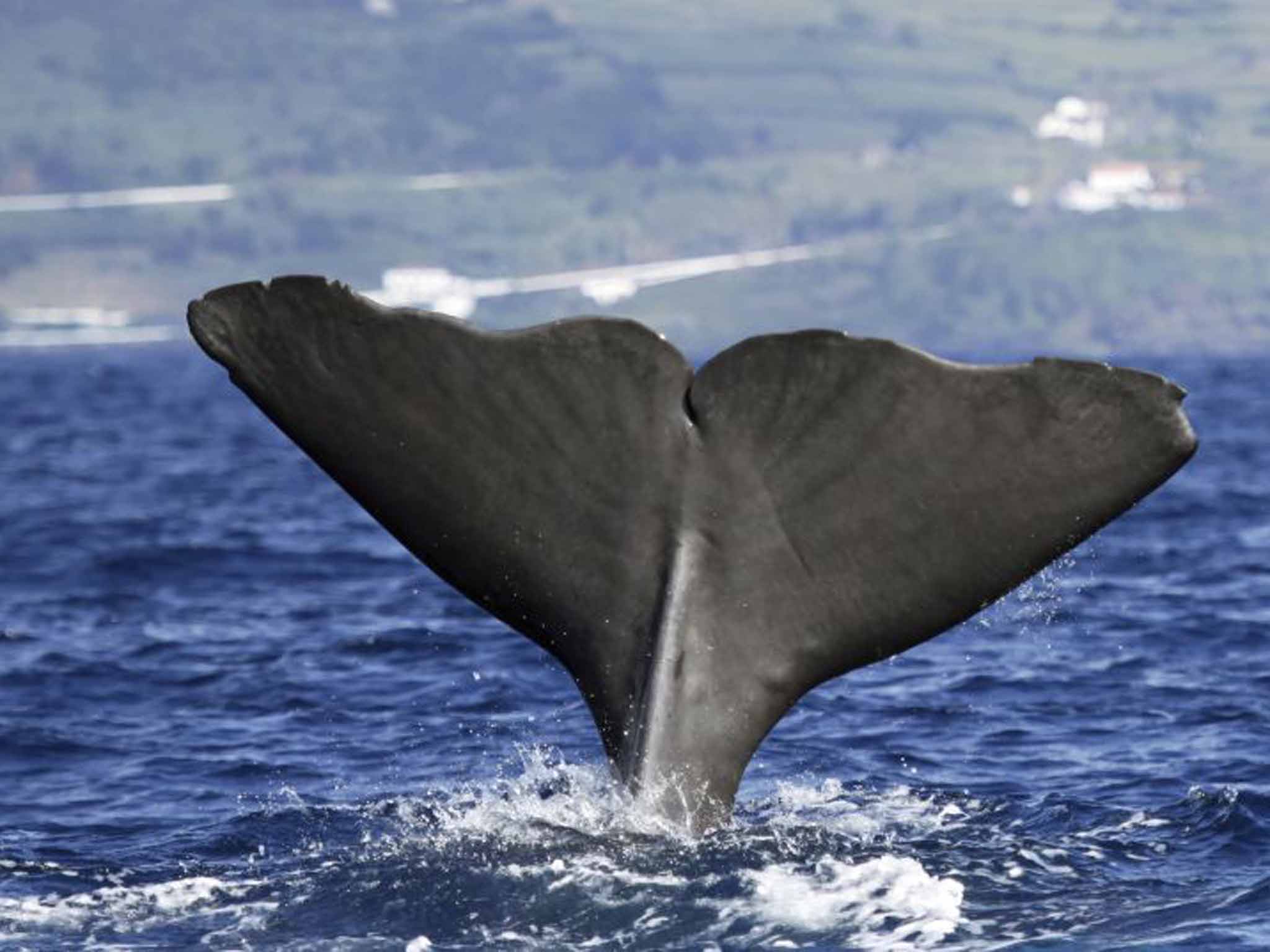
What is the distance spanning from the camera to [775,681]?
7695mm

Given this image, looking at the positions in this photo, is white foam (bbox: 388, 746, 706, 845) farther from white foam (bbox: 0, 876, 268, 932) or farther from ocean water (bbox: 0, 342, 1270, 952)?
white foam (bbox: 0, 876, 268, 932)

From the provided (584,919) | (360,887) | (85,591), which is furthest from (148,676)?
(584,919)

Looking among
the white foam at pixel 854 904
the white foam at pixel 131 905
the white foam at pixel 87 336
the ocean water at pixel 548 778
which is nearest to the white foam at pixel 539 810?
the ocean water at pixel 548 778

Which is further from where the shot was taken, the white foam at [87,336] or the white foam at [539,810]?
the white foam at [87,336]

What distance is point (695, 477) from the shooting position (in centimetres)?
736

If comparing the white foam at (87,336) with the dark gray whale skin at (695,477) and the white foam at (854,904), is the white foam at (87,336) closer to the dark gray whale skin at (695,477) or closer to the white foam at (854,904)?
→ the white foam at (854,904)

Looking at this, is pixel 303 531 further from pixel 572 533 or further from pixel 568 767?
pixel 572 533

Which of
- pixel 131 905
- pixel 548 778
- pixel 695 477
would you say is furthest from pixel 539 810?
pixel 695 477

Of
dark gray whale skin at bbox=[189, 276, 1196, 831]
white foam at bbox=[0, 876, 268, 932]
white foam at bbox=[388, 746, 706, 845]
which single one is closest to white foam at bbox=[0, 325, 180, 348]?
white foam at bbox=[388, 746, 706, 845]

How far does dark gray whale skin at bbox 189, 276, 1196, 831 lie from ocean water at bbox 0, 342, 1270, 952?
0.57m

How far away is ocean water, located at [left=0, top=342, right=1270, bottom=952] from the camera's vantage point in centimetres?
786

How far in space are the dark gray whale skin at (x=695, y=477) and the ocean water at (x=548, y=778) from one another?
569mm

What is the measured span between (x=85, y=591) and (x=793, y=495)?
1251 centimetres

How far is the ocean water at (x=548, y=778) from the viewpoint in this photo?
7.86m
